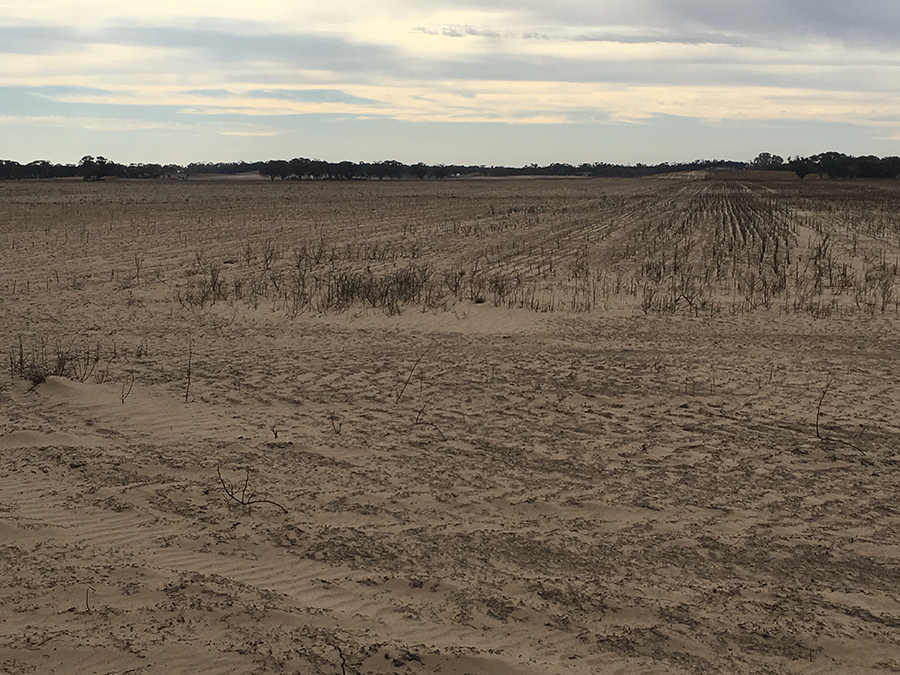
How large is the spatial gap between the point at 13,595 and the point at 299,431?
109 inches

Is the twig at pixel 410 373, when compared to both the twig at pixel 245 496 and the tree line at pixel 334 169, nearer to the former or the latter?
the twig at pixel 245 496

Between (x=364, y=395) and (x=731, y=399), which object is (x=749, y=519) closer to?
(x=731, y=399)

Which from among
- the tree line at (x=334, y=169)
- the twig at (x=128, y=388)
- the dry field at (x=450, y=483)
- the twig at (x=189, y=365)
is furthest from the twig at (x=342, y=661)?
the tree line at (x=334, y=169)

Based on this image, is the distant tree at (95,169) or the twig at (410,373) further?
the distant tree at (95,169)

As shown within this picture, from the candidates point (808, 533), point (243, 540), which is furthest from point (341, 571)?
point (808, 533)

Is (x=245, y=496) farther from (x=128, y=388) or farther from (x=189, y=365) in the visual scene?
(x=189, y=365)

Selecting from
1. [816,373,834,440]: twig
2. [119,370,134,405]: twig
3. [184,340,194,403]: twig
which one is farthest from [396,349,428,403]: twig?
[816,373,834,440]: twig

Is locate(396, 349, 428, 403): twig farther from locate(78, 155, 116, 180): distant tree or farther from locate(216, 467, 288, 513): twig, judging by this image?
locate(78, 155, 116, 180): distant tree

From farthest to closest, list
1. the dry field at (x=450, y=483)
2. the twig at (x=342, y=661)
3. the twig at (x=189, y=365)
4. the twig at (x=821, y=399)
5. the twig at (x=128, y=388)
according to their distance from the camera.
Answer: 1. the twig at (x=189, y=365)
2. the twig at (x=128, y=388)
3. the twig at (x=821, y=399)
4. the dry field at (x=450, y=483)
5. the twig at (x=342, y=661)

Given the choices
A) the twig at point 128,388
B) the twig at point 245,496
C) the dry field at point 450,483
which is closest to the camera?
the dry field at point 450,483

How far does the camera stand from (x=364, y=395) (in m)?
7.57

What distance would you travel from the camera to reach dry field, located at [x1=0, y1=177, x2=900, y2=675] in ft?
12.3

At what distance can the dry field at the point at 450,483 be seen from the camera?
3.73 meters

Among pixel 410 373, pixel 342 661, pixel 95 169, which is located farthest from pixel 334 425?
pixel 95 169
